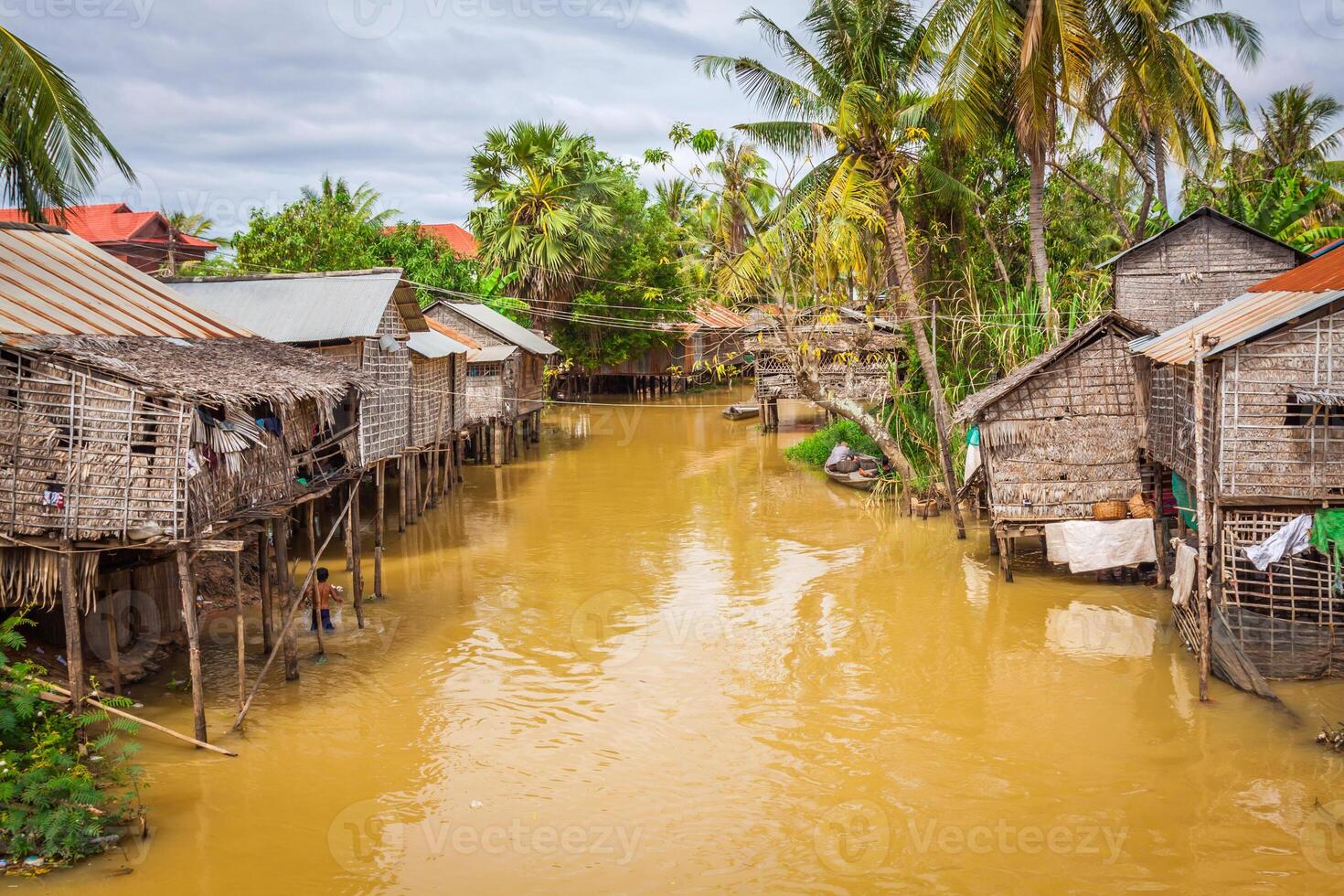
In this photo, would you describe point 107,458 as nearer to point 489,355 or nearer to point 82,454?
point 82,454

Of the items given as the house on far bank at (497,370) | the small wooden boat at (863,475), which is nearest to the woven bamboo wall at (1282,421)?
the small wooden boat at (863,475)

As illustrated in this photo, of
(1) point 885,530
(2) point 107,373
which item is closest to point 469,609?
(2) point 107,373

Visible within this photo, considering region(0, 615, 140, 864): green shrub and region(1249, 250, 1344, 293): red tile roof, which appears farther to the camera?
region(1249, 250, 1344, 293): red tile roof

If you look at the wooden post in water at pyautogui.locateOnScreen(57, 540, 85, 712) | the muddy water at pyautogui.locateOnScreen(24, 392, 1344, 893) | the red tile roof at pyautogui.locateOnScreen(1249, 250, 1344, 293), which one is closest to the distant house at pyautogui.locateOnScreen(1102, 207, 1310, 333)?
the red tile roof at pyautogui.locateOnScreen(1249, 250, 1344, 293)

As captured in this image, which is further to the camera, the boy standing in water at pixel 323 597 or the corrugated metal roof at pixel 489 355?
the corrugated metal roof at pixel 489 355

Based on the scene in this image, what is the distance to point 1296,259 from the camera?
16.6 metres

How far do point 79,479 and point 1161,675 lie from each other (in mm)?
10794

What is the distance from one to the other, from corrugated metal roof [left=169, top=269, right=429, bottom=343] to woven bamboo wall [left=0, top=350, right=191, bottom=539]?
6.27 m

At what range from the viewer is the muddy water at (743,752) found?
299 inches

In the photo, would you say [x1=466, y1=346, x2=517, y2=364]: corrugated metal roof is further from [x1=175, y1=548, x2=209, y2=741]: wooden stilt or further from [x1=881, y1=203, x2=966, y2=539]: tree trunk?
[x1=175, y1=548, x2=209, y2=741]: wooden stilt

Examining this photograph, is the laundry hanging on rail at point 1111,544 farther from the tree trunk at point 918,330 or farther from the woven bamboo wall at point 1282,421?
the tree trunk at point 918,330

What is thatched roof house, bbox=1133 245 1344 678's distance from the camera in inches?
399

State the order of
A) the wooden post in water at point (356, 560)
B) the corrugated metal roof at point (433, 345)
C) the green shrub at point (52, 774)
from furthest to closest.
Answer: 1. the corrugated metal roof at point (433, 345)
2. the wooden post in water at point (356, 560)
3. the green shrub at point (52, 774)

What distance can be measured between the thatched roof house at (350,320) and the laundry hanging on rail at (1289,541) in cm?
1086
